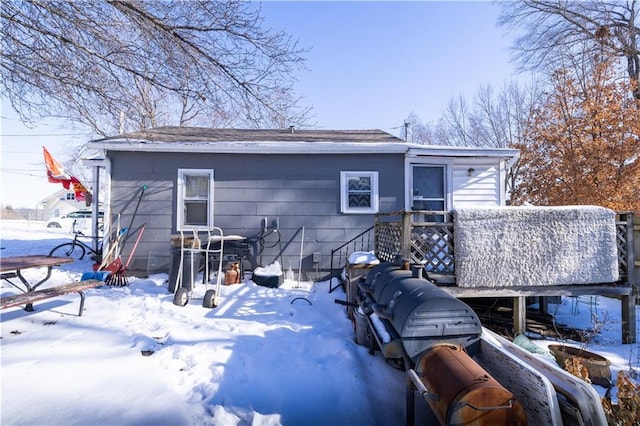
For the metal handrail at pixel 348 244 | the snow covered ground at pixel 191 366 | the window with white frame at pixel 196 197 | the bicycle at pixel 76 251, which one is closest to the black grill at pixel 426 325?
the snow covered ground at pixel 191 366

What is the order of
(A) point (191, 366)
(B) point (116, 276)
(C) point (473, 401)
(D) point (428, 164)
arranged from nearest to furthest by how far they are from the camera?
(C) point (473, 401) → (A) point (191, 366) → (B) point (116, 276) → (D) point (428, 164)

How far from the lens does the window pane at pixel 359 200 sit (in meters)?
6.95

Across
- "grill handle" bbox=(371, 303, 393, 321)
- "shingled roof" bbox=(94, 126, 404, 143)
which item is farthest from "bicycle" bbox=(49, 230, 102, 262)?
"grill handle" bbox=(371, 303, 393, 321)

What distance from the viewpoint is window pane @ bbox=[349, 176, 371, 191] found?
6.96 metres

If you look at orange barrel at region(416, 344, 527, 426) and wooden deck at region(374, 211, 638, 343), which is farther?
wooden deck at region(374, 211, 638, 343)

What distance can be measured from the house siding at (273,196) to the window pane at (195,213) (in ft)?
0.93

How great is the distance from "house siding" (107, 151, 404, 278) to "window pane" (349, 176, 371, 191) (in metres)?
0.24

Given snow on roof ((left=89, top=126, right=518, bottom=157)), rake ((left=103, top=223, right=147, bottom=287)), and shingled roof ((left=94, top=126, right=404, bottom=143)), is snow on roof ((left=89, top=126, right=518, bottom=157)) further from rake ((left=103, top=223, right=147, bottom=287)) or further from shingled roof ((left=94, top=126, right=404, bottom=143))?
rake ((left=103, top=223, right=147, bottom=287))

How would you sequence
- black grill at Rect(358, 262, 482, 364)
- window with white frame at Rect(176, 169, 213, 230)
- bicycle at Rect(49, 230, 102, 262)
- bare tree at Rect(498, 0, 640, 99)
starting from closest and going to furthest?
black grill at Rect(358, 262, 482, 364) → window with white frame at Rect(176, 169, 213, 230) → bicycle at Rect(49, 230, 102, 262) → bare tree at Rect(498, 0, 640, 99)

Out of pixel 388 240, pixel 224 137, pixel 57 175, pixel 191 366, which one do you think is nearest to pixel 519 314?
pixel 388 240

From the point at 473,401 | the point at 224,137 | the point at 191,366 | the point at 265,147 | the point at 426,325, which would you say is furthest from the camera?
the point at 224,137

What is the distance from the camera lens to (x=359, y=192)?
696 cm

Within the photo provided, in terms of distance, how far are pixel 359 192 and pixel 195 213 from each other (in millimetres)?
3869

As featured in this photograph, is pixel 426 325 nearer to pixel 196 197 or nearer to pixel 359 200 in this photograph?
pixel 359 200
